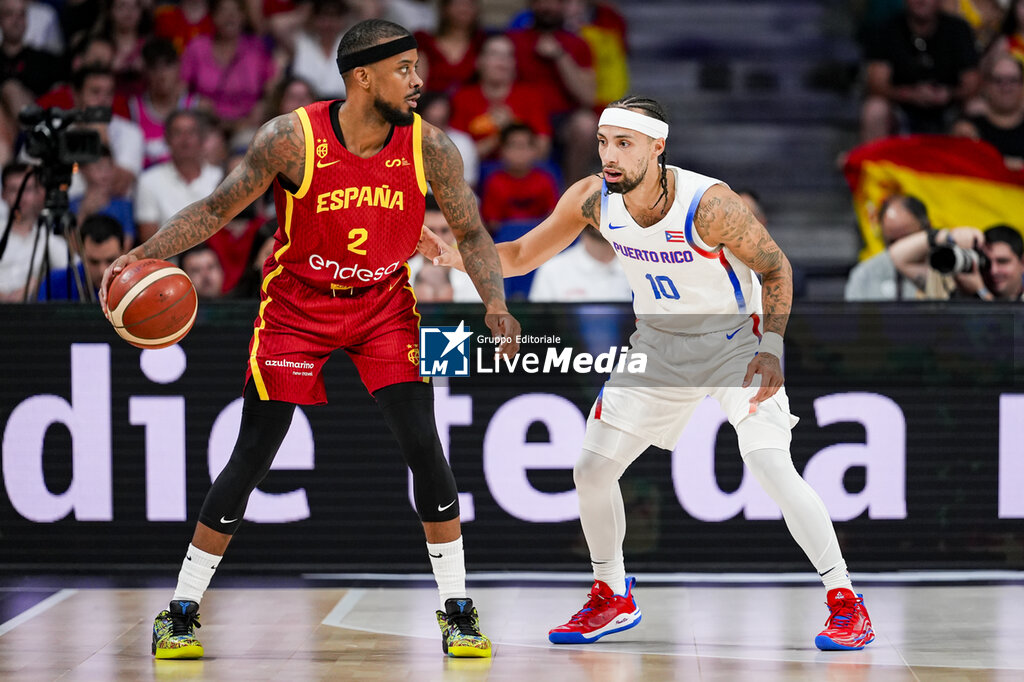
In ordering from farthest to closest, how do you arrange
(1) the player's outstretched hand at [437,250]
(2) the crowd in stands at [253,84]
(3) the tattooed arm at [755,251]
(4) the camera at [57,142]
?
(2) the crowd in stands at [253,84]
(4) the camera at [57,142]
(1) the player's outstretched hand at [437,250]
(3) the tattooed arm at [755,251]

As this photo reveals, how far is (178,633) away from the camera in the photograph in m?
4.60

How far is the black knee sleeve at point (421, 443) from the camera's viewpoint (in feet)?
14.9

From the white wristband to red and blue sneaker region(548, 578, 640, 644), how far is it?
1.09 meters

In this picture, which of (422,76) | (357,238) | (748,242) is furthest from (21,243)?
(748,242)

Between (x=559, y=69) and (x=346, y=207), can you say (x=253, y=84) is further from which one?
(x=346, y=207)

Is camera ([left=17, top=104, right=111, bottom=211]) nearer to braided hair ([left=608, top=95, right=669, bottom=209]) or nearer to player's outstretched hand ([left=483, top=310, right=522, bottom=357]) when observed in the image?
player's outstretched hand ([left=483, top=310, right=522, bottom=357])

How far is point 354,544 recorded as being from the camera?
5.83m

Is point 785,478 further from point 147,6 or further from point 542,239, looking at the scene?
point 147,6

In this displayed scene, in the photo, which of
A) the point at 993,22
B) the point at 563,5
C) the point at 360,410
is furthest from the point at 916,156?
the point at 360,410

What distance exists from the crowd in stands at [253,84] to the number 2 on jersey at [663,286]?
11.8 feet

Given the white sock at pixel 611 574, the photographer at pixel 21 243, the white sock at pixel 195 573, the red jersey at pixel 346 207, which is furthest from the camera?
the photographer at pixel 21 243

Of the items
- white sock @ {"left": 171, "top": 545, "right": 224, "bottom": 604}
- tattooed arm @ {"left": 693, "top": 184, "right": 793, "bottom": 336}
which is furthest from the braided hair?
white sock @ {"left": 171, "top": 545, "right": 224, "bottom": 604}

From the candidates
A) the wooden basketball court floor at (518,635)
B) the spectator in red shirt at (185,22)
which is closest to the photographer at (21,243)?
the spectator in red shirt at (185,22)

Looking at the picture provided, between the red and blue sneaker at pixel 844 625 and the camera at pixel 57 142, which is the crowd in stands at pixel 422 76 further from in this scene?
the red and blue sneaker at pixel 844 625
